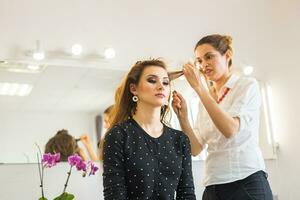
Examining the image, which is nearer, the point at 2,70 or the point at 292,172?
the point at 2,70

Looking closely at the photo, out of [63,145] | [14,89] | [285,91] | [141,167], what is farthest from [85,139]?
[285,91]

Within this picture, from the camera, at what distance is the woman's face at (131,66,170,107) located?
1258mm

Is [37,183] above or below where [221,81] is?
below

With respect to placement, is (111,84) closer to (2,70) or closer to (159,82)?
(2,70)

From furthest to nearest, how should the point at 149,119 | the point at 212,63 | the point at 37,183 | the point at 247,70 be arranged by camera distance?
1. the point at 247,70
2. the point at 37,183
3. the point at 212,63
4. the point at 149,119

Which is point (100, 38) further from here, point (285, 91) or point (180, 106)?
point (285, 91)

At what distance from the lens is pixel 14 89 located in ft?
5.81

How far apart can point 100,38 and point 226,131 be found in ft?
3.13

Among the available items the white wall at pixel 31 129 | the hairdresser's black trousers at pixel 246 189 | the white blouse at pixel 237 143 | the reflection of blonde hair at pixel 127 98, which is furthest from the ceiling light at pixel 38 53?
the hairdresser's black trousers at pixel 246 189

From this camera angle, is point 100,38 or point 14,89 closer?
point 14,89

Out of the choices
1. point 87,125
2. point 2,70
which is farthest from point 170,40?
point 2,70

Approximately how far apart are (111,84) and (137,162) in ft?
2.85

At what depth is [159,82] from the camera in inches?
50.8

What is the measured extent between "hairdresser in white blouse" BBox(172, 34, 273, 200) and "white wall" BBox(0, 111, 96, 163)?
0.55 m
